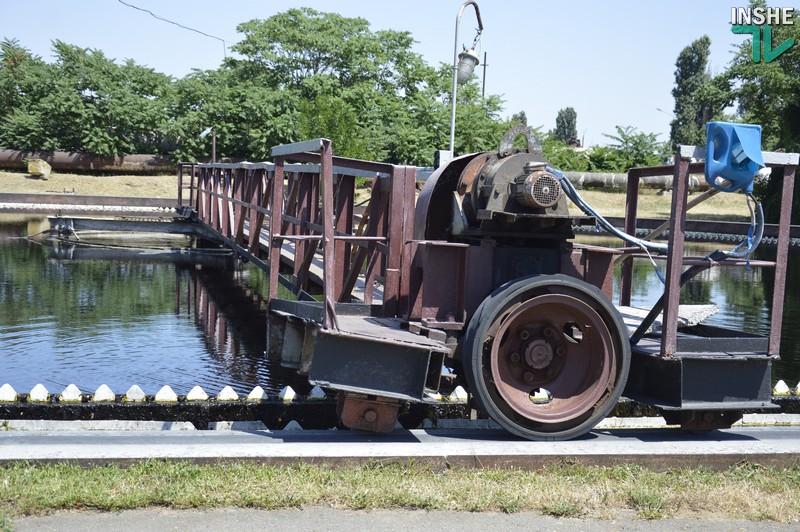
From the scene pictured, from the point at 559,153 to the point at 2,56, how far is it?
34.6 meters

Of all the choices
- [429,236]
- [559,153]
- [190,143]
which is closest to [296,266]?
[429,236]

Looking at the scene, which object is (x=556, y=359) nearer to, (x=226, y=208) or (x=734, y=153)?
(x=734, y=153)

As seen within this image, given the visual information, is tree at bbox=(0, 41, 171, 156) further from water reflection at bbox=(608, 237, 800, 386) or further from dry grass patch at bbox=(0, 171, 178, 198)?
water reflection at bbox=(608, 237, 800, 386)

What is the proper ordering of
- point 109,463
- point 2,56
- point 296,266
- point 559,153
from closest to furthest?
point 109,463 → point 296,266 → point 559,153 → point 2,56

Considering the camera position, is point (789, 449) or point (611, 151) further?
point (611, 151)

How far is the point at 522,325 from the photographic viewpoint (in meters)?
6.28

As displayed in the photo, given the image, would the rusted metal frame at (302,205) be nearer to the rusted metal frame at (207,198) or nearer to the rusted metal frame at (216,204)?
the rusted metal frame at (216,204)

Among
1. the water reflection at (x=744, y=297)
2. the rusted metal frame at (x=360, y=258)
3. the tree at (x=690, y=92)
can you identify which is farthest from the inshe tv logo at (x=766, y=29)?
the tree at (x=690, y=92)

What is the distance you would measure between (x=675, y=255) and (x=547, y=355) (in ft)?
3.52

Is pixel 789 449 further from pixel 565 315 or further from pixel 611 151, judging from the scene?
pixel 611 151

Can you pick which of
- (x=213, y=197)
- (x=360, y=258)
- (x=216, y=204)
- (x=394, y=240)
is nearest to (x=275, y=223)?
(x=360, y=258)

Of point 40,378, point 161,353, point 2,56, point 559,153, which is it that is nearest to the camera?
point 40,378

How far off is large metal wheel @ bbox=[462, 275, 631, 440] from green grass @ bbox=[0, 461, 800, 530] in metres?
0.58

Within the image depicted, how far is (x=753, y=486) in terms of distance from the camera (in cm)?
545
